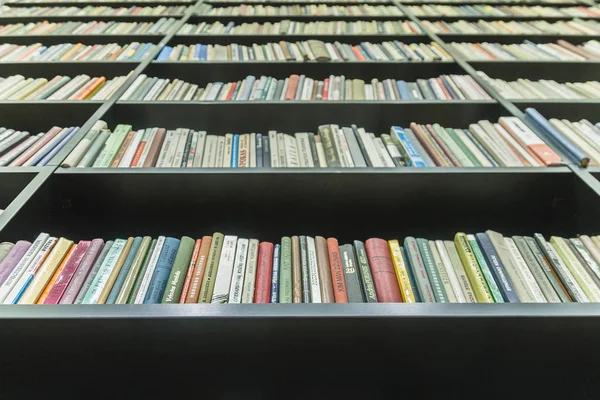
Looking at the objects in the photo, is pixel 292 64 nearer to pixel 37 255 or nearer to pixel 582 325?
pixel 37 255

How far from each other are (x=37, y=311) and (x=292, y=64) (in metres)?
1.71

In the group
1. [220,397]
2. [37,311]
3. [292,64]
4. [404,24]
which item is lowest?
[220,397]

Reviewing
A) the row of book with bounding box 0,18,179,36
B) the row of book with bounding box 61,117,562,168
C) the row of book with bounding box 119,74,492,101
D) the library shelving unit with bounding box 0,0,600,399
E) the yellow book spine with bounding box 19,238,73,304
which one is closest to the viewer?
the library shelving unit with bounding box 0,0,600,399

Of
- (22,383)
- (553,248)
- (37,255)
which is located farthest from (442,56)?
(22,383)

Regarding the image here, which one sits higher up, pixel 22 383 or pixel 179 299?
pixel 179 299

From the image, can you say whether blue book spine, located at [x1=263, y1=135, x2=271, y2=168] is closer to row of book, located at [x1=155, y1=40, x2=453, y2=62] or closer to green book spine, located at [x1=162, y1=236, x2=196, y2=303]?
green book spine, located at [x1=162, y1=236, x2=196, y2=303]

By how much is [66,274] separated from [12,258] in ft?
0.52

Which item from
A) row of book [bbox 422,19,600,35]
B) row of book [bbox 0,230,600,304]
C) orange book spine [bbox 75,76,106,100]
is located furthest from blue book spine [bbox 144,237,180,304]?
row of book [bbox 422,19,600,35]

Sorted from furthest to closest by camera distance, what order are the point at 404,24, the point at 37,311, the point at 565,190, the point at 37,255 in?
the point at 404,24 → the point at 565,190 → the point at 37,255 → the point at 37,311

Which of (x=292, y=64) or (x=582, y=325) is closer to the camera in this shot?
(x=582, y=325)

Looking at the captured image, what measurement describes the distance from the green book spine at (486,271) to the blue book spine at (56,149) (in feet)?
4.69

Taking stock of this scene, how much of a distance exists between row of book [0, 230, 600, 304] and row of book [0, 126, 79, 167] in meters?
0.47

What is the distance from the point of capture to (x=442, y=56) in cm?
219

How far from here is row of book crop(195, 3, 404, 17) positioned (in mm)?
2914
